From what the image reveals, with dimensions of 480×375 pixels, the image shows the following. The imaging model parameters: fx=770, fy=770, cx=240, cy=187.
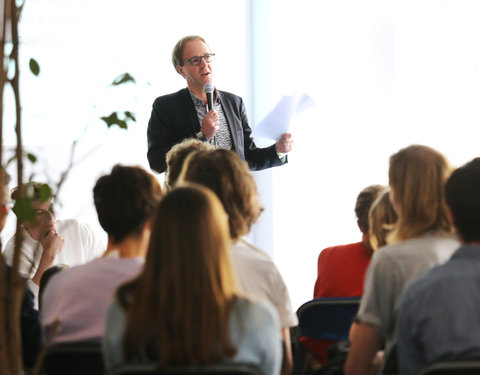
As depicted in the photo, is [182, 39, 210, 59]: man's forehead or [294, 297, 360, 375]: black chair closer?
[294, 297, 360, 375]: black chair

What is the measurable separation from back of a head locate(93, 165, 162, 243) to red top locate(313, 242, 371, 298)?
105cm

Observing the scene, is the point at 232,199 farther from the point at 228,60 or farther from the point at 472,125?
the point at 228,60

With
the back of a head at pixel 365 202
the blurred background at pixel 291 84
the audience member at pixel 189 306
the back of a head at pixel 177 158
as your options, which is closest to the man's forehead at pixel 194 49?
the blurred background at pixel 291 84

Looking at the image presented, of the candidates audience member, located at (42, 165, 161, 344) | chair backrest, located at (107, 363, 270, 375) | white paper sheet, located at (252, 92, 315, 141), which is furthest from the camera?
white paper sheet, located at (252, 92, 315, 141)

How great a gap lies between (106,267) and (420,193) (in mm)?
925

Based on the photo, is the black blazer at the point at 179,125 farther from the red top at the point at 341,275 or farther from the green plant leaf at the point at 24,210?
the green plant leaf at the point at 24,210

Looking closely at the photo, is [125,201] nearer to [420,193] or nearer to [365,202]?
[420,193]

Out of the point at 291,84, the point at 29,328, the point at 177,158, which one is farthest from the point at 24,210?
the point at 291,84

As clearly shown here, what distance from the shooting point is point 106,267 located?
2039mm

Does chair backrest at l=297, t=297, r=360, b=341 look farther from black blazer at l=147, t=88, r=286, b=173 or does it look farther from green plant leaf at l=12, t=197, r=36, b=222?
black blazer at l=147, t=88, r=286, b=173

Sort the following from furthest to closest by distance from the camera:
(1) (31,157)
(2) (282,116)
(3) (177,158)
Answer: (2) (282,116), (3) (177,158), (1) (31,157)

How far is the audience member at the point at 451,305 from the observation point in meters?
1.79

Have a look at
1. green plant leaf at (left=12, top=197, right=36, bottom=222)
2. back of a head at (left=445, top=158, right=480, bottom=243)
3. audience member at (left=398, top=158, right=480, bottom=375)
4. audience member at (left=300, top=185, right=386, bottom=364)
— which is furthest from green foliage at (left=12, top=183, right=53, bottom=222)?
audience member at (left=300, top=185, right=386, bottom=364)

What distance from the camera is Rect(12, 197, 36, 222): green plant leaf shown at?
1.75 metres
